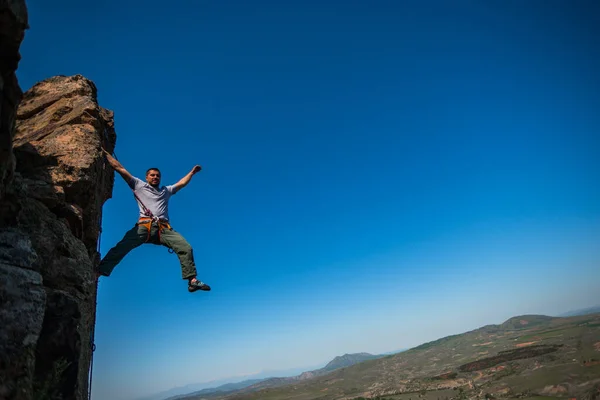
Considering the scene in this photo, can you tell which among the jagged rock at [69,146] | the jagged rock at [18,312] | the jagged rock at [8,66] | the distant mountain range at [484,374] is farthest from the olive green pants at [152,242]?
the distant mountain range at [484,374]

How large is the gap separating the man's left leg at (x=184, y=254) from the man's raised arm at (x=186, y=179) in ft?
4.69

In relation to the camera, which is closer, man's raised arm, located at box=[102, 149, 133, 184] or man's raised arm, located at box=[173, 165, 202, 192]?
man's raised arm, located at box=[102, 149, 133, 184]

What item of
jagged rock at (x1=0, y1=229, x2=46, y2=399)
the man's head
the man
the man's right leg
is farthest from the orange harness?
jagged rock at (x1=0, y1=229, x2=46, y2=399)

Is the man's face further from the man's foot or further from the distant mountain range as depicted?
→ the distant mountain range

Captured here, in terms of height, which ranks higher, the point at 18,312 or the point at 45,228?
the point at 45,228

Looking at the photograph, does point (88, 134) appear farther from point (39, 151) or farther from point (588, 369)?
point (588, 369)

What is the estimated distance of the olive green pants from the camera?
8602mm

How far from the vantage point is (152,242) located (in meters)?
9.14

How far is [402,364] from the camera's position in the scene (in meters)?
158

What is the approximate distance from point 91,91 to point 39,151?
3.83 metres

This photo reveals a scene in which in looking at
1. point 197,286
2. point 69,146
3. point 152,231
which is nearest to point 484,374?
point 197,286

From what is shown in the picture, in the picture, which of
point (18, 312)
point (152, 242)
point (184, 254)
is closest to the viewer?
point (18, 312)

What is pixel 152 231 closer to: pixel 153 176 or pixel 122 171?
pixel 153 176

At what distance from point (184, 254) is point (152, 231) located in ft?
3.69
